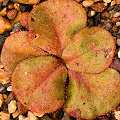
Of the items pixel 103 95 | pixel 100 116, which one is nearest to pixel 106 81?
pixel 103 95

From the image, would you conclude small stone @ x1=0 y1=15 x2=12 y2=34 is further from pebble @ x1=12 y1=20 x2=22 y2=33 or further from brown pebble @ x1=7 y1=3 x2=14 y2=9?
brown pebble @ x1=7 y1=3 x2=14 y2=9

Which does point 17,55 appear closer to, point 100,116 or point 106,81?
point 106,81

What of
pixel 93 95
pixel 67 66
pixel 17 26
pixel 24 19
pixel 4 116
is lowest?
pixel 4 116

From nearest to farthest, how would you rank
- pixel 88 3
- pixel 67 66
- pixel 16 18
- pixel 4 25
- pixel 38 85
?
pixel 38 85, pixel 67 66, pixel 88 3, pixel 4 25, pixel 16 18

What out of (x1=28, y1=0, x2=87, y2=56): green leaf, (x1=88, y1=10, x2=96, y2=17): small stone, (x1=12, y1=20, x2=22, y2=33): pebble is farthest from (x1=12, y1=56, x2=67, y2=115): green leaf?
(x1=88, y1=10, x2=96, y2=17): small stone

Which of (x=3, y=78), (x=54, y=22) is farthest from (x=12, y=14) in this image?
(x=3, y=78)

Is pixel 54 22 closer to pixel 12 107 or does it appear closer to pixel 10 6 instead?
pixel 10 6
